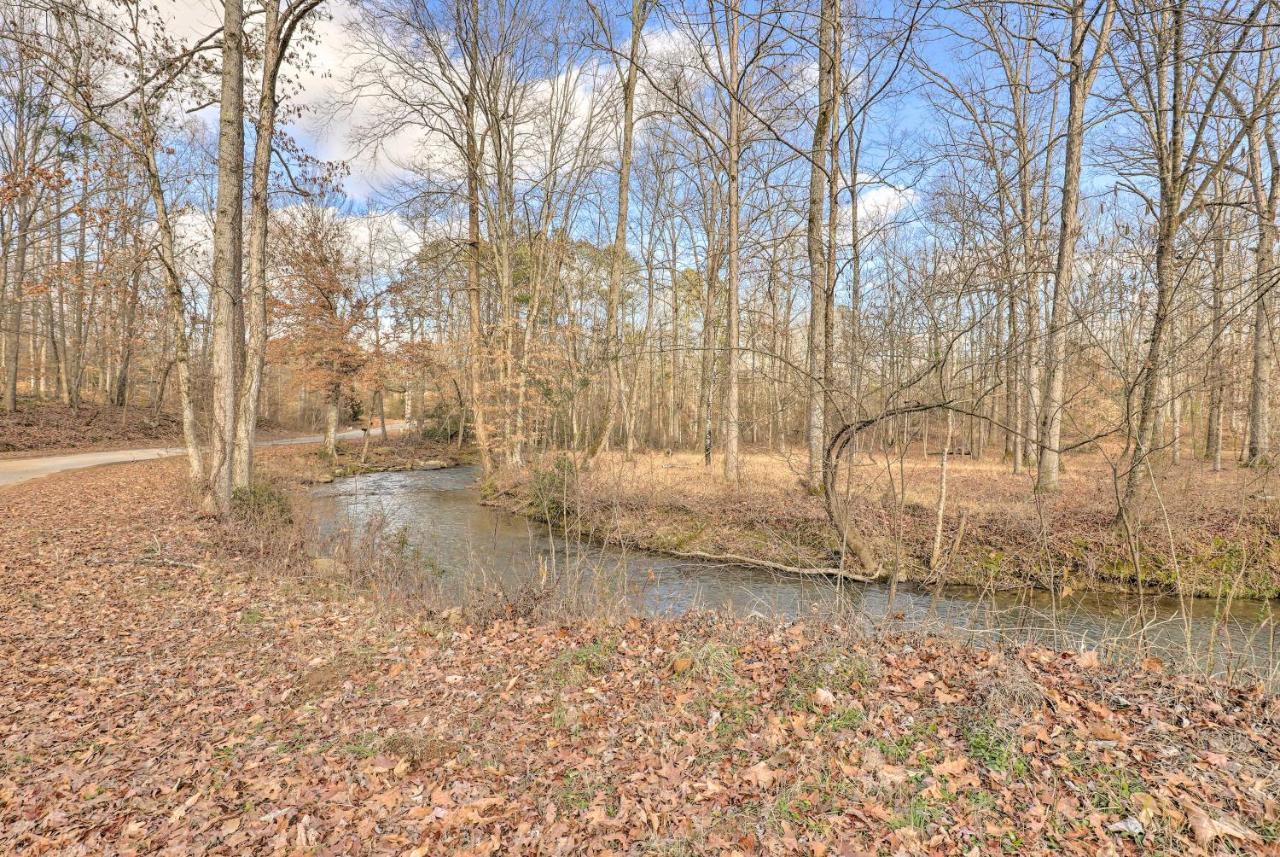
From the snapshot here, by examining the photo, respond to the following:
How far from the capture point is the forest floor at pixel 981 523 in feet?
29.5

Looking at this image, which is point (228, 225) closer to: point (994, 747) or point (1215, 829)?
point (994, 747)

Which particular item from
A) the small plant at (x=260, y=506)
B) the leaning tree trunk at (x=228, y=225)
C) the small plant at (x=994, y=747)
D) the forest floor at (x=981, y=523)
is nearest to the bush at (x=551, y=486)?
the forest floor at (x=981, y=523)

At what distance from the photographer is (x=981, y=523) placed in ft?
36.1

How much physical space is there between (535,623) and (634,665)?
1.65m

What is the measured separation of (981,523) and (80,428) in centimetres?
2964

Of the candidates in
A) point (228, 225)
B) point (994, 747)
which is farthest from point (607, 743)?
point (228, 225)

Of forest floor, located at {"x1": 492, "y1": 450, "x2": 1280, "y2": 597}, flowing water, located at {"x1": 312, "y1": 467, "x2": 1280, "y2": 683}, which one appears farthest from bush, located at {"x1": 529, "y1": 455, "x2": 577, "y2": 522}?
flowing water, located at {"x1": 312, "y1": 467, "x2": 1280, "y2": 683}

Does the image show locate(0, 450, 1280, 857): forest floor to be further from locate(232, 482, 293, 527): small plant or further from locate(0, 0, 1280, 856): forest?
locate(232, 482, 293, 527): small plant

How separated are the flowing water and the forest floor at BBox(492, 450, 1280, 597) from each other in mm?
401

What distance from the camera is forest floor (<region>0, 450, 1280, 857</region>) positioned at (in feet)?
9.71

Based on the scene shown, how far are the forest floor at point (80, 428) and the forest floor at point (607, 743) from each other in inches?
760

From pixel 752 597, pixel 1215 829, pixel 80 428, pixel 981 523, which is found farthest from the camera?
pixel 80 428

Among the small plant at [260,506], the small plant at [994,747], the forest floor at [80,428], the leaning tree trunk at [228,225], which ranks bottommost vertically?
the small plant at [994,747]

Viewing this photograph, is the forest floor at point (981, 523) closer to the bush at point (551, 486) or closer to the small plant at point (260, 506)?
the bush at point (551, 486)
